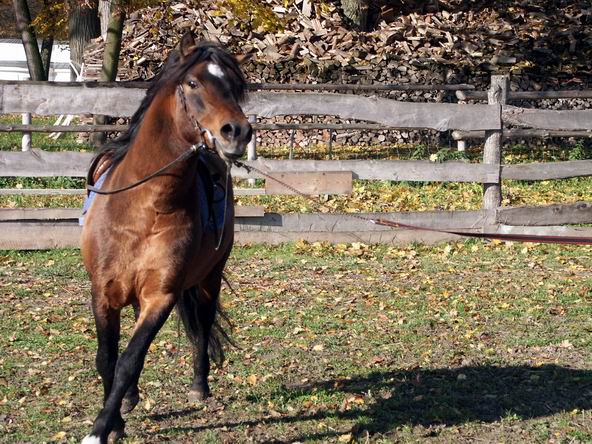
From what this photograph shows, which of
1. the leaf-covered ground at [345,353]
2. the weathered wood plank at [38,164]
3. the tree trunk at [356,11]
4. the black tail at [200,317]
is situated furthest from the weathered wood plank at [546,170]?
the tree trunk at [356,11]

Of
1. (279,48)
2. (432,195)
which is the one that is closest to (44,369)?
(432,195)

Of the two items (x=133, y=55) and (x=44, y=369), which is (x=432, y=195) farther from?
(x=133, y=55)

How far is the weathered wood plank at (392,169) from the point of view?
12094 millimetres

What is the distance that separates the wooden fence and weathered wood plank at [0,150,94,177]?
1 centimetres

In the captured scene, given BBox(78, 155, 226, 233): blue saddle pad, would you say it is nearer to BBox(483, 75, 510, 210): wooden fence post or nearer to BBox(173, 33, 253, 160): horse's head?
BBox(173, 33, 253, 160): horse's head

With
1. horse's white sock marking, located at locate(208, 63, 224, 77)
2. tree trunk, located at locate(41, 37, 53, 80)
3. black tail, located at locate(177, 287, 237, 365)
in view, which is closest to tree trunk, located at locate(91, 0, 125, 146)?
black tail, located at locate(177, 287, 237, 365)

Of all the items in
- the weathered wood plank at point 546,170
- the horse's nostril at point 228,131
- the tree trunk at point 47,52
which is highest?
the horse's nostril at point 228,131

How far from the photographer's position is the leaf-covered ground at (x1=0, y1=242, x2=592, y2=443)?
6086 mm

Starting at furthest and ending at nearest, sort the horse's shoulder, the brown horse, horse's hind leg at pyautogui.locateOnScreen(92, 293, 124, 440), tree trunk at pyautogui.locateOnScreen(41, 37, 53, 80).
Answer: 1. tree trunk at pyautogui.locateOnScreen(41, 37, 53, 80)
2. the horse's shoulder
3. horse's hind leg at pyautogui.locateOnScreen(92, 293, 124, 440)
4. the brown horse

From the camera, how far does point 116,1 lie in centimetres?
1644

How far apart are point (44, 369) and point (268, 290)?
3.04 m

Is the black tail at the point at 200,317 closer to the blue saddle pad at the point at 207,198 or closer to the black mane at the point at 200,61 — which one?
the blue saddle pad at the point at 207,198

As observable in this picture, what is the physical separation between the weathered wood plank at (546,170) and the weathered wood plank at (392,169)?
25 centimetres

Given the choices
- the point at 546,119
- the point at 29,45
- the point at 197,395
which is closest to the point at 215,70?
the point at 197,395
